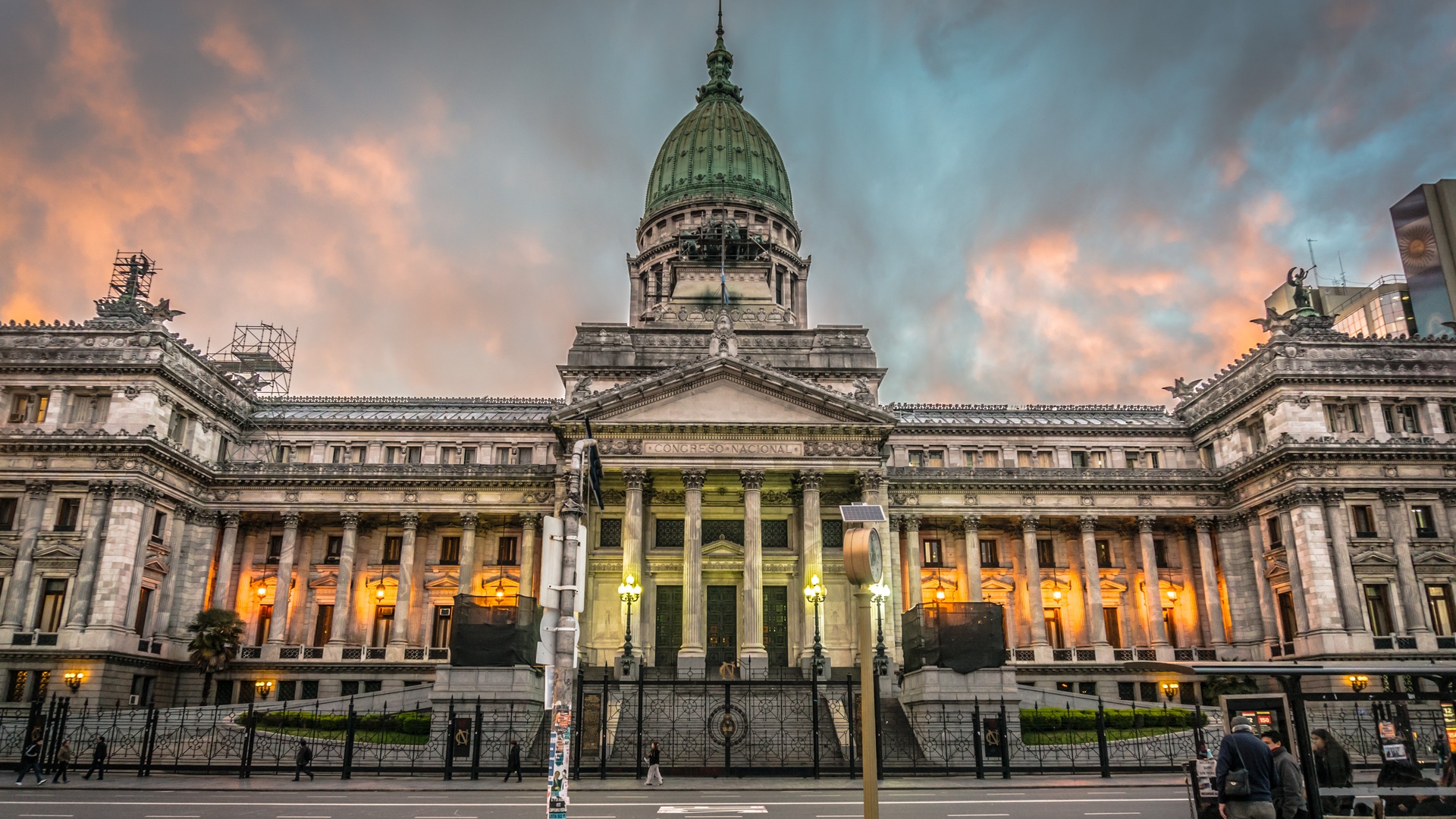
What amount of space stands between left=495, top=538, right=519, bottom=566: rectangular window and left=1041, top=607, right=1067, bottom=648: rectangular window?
111 ft

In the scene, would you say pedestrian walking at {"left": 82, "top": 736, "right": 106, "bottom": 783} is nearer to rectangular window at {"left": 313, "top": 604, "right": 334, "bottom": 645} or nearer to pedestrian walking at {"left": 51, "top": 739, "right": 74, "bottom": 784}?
pedestrian walking at {"left": 51, "top": 739, "right": 74, "bottom": 784}

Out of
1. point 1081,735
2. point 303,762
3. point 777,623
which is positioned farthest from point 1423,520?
point 303,762

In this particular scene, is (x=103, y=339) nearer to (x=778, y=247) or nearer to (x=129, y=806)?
(x=129, y=806)

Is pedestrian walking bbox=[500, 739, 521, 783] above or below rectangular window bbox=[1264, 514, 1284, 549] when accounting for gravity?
below

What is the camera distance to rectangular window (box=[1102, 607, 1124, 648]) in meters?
60.5

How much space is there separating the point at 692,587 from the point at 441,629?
64.5 feet

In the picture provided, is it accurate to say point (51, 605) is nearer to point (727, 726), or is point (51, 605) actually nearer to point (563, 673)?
point (727, 726)

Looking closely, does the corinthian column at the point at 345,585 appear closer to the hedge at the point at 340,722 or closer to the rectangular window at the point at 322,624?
the rectangular window at the point at 322,624

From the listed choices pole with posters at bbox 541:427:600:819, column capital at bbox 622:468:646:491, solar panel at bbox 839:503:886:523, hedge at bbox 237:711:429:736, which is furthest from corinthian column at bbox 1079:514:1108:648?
pole with posters at bbox 541:427:600:819

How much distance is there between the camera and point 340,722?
126 feet

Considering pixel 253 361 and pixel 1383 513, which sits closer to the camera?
pixel 1383 513

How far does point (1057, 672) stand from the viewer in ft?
188

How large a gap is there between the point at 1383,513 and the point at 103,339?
236 ft

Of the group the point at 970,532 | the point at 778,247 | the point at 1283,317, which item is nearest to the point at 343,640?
the point at 970,532
